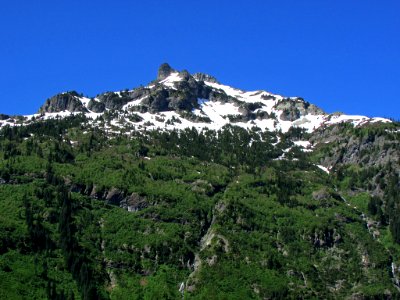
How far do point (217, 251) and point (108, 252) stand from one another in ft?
124

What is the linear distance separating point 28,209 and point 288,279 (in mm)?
93075

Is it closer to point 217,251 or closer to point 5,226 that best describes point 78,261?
point 5,226

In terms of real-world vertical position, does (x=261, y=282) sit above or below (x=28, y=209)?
below

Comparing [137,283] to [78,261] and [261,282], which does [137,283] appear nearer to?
[78,261]

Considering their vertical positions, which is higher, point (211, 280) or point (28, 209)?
point (28, 209)

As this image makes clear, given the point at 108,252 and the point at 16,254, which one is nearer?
the point at 16,254

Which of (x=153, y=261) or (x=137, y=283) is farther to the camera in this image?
(x=153, y=261)

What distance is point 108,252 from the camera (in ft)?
639

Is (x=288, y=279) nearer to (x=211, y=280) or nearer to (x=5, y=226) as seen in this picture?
(x=211, y=280)

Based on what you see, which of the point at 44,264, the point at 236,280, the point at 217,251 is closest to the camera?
the point at 44,264

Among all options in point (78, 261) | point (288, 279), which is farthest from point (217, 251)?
point (78, 261)

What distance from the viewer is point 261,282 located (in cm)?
18500

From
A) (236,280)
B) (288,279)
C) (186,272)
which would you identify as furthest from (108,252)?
(288,279)

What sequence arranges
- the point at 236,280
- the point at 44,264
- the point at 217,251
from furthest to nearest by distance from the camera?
the point at 217,251
the point at 236,280
the point at 44,264
